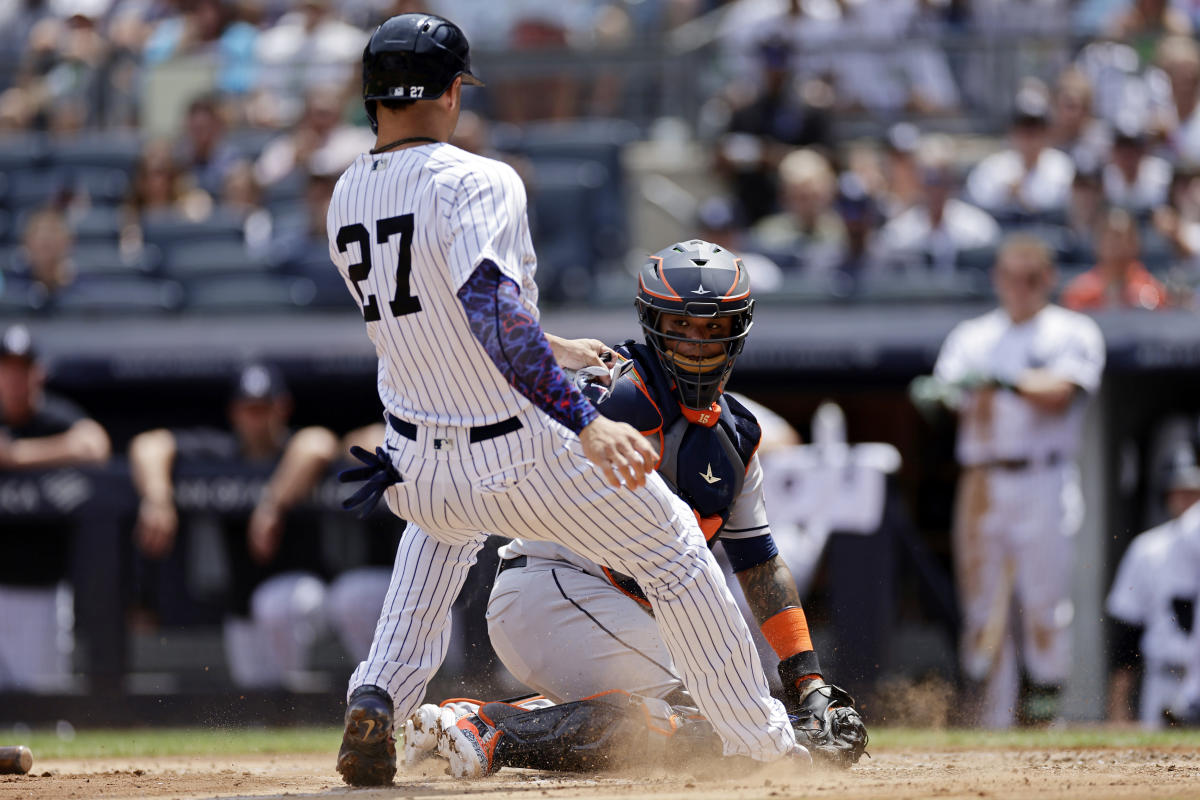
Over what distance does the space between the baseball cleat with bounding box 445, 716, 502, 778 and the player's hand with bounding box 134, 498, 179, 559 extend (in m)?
3.72

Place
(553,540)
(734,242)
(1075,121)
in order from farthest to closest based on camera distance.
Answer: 1. (1075,121)
2. (734,242)
3. (553,540)

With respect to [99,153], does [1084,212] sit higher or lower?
lower

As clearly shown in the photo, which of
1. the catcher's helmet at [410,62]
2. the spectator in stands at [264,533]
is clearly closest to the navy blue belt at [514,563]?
the catcher's helmet at [410,62]

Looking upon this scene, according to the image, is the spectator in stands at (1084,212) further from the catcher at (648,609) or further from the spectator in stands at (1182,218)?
the catcher at (648,609)

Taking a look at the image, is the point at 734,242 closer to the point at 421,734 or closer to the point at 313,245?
the point at 313,245

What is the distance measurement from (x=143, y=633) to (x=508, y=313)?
15.5 ft

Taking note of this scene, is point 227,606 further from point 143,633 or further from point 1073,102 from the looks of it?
point 1073,102

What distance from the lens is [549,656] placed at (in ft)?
14.6

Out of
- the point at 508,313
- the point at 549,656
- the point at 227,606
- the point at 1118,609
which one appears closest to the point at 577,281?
the point at 227,606

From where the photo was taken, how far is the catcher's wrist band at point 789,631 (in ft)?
14.3

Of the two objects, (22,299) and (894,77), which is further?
(894,77)

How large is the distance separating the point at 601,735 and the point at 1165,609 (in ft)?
12.0

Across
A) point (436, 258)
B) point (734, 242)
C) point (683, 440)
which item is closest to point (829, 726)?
point (683, 440)

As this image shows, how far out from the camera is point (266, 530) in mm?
7668
